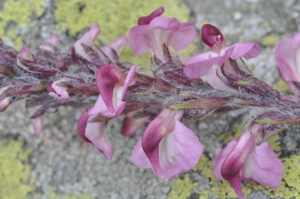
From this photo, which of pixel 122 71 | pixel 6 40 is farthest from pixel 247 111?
pixel 6 40

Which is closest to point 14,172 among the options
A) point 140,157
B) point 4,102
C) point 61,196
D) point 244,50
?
point 61,196

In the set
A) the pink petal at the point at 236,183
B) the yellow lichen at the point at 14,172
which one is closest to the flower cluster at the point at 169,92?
the pink petal at the point at 236,183

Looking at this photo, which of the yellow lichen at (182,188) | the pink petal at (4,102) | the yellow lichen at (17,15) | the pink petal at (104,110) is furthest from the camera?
the yellow lichen at (17,15)

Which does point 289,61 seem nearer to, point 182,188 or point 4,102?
point 182,188

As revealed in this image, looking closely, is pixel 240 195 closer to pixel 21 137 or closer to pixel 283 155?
pixel 283 155

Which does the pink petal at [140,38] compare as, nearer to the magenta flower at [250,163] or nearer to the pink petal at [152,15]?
the pink petal at [152,15]

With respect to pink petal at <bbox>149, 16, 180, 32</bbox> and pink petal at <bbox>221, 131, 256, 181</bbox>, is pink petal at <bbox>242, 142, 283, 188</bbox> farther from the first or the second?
pink petal at <bbox>149, 16, 180, 32</bbox>
